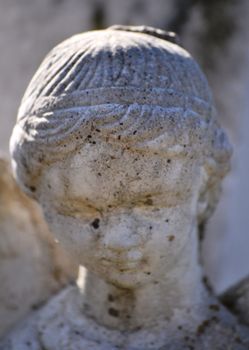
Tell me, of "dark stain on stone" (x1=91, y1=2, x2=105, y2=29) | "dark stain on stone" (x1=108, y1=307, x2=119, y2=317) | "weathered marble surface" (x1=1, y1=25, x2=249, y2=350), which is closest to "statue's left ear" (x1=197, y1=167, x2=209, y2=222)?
"weathered marble surface" (x1=1, y1=25, x2=249, y2=350)

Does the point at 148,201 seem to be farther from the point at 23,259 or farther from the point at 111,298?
the point at 23,259

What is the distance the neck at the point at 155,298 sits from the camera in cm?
149

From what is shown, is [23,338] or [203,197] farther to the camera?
[23,338]

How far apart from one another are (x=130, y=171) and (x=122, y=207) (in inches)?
3.0

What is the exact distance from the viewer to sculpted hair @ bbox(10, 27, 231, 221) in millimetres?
1271

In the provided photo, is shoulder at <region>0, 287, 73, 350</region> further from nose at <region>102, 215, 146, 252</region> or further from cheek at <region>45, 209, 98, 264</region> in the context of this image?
nose at <region>102, 215, 146, 252</region>

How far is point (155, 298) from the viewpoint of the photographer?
58.9 inches

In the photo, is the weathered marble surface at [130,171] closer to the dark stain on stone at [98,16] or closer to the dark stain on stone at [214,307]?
the dark stain on stone at [214,307]

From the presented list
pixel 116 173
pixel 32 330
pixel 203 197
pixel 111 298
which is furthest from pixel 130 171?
pixel 32 330

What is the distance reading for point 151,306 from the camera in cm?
150

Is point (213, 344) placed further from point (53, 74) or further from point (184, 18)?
point (184, 18)

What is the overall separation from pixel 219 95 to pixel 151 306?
79 cm

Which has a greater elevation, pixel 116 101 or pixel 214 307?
pixel 116 101

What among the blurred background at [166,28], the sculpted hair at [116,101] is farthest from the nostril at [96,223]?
the blurred background at [166,28]
